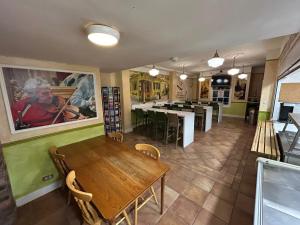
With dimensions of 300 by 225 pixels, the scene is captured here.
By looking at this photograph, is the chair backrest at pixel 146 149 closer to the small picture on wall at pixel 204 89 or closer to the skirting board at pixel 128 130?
the skirting board at pixel 128 130

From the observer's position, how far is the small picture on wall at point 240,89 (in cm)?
647

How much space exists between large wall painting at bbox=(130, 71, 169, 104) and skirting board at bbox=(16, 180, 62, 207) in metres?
3.40

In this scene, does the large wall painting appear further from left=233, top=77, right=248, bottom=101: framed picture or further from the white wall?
the white wall

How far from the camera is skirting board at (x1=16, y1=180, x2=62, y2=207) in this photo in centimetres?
179

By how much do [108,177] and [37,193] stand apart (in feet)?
4.89

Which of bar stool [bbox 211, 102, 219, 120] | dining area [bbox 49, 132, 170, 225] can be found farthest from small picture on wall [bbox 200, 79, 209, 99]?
dining area [bbox 49, 132, 170, 225]

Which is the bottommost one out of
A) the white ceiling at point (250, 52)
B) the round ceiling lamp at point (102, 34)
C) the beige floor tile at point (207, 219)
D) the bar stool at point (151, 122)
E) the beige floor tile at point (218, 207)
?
the beige floor tile at point (207, 219)

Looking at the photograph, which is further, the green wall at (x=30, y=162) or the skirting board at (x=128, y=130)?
the skirting board at (x=128, y=130)

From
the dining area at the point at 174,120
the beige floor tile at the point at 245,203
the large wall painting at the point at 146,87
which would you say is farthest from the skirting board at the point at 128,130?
the beige floor tile at the point at 245,203

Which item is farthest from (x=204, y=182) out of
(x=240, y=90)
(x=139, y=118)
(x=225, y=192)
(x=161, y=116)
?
(x=240, y=90)

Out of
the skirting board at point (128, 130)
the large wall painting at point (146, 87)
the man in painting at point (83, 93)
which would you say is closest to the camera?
the man in painting at point (83, 93)

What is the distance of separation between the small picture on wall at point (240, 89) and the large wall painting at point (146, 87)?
3644 millimetres

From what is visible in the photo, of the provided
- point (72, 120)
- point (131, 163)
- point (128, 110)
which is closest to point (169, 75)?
point (128, 110)

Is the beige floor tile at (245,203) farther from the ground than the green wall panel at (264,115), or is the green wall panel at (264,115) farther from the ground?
the green wall panel at (264,115)
